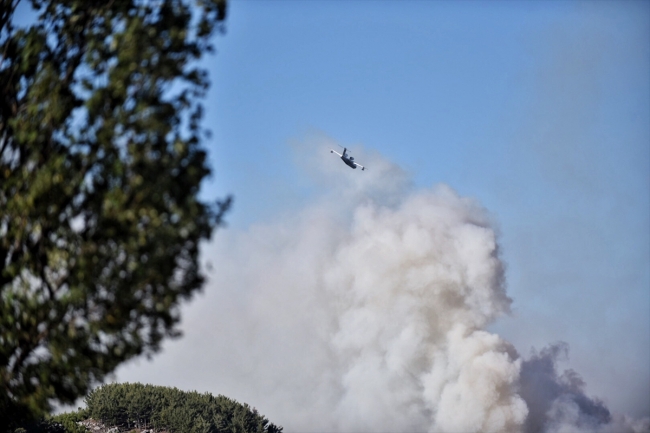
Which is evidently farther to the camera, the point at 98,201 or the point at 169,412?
the point at 169,412

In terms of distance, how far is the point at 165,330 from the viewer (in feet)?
57.4

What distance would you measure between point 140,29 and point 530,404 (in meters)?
137

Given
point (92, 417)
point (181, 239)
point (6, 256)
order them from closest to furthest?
point (181, 239), point (6, 256), point (92, 417)

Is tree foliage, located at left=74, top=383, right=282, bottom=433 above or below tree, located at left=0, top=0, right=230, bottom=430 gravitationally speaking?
above

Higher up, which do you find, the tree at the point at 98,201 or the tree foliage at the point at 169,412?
the tree foliage at the point at 169,412

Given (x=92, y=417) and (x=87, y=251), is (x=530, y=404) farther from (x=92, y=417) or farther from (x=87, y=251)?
(x=87, y=251)

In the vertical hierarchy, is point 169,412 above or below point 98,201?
above

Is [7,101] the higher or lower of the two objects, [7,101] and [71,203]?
the higher

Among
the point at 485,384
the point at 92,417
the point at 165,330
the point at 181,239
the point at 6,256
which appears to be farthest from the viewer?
the point at 485,384

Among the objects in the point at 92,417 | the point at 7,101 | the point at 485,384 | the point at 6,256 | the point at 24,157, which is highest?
the point at 485,384

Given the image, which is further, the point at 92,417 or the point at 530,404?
the point at 530,404

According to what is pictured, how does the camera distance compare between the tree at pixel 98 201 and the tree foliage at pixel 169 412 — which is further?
the tree foliage at pixel 169 412

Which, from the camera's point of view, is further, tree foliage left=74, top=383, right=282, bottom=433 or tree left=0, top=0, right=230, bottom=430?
tree foliage left=74, top=383, right=282, bottom=433

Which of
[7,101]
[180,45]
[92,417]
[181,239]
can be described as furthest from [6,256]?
[92,417]
